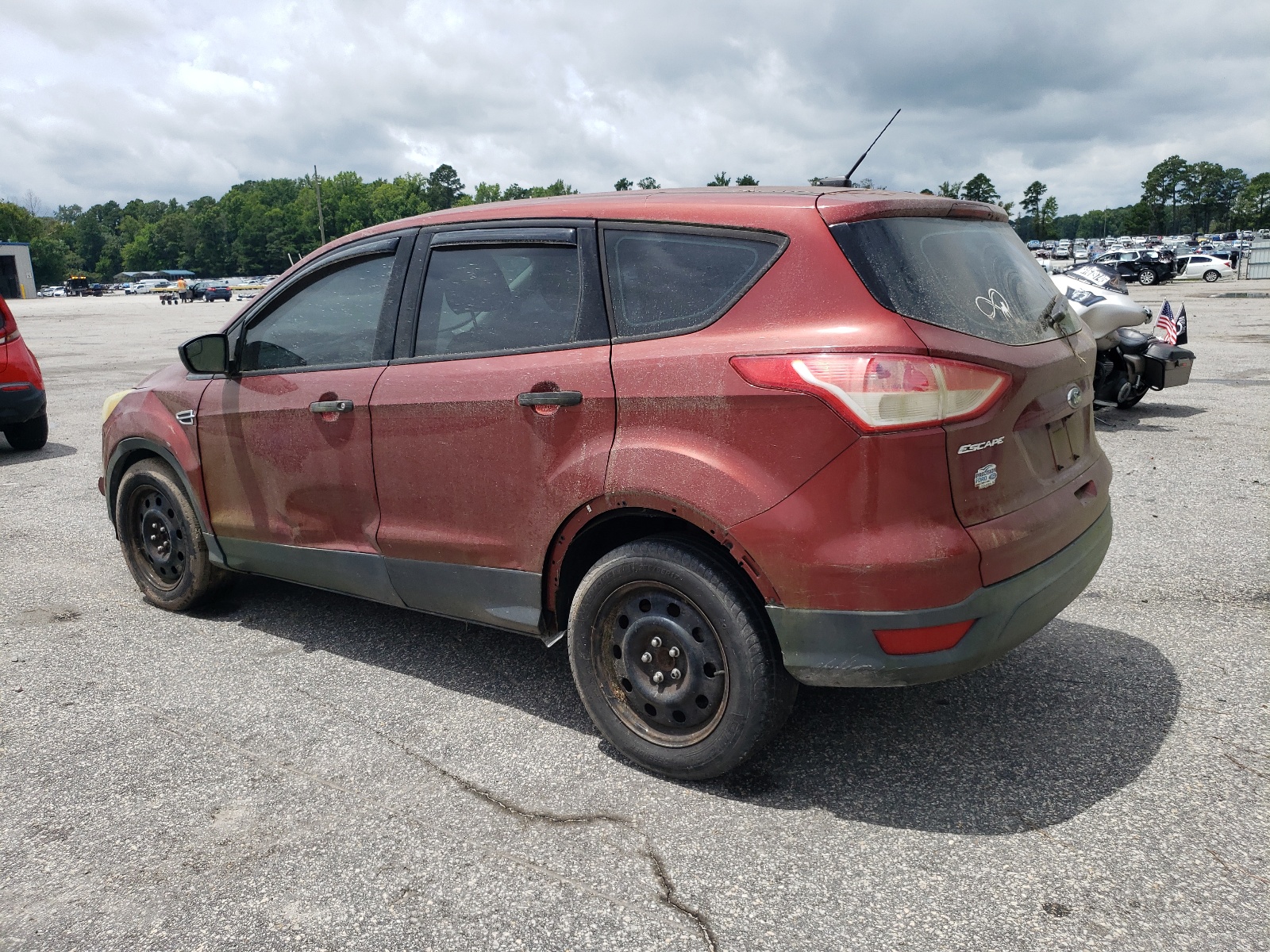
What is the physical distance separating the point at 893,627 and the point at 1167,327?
8115 mm

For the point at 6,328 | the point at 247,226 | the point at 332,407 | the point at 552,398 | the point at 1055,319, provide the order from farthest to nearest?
the point at 247,226
the point at 6,328
the point at 332,407
the point at 1055,319
the point at 552,398

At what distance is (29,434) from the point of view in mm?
9406

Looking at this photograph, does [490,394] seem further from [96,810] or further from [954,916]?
[954,916]

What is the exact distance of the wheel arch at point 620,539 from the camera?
2834 millimetres

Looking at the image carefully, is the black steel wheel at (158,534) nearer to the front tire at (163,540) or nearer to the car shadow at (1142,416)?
Result: the front tire at (163,540)

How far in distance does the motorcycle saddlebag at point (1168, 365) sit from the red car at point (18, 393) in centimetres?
1023

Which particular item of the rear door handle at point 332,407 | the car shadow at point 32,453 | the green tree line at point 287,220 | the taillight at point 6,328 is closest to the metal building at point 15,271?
the green tree line at point 287,220

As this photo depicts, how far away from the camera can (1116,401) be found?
9.34m

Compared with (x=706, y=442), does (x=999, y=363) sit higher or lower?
higher

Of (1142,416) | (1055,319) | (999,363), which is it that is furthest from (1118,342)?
(999,363)

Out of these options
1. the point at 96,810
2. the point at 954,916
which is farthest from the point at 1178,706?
the point at 96,810

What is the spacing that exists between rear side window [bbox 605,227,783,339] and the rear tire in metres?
8.30

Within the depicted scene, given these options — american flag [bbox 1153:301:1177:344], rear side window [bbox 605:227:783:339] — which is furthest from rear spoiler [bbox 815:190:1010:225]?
american flag [bbox 1153:301:1177:344]

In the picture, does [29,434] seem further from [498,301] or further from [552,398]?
[552,398]
